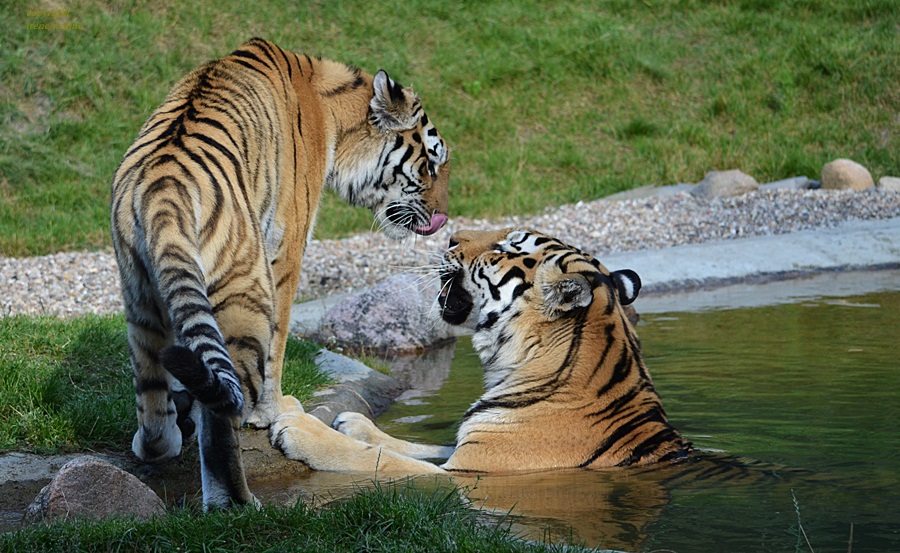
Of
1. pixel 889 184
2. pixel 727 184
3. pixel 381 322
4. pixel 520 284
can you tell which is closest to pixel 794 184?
pixel 727 184

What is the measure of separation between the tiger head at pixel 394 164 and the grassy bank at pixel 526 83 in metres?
5.70

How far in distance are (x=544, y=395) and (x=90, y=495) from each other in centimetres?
183

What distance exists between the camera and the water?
3.54 metres

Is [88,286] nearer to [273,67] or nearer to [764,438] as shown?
[273,67]

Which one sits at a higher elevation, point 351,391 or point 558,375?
point 558,375

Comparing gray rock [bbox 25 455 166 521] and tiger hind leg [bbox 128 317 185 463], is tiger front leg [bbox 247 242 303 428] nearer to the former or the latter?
tiger hind leg [bbox 128 317 185 463]

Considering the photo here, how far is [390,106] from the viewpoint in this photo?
549 centimetres

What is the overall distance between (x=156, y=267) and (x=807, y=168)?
35.6ft

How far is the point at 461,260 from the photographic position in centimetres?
501

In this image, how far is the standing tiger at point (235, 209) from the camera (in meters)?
3.41

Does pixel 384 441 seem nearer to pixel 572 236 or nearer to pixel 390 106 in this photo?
pixel 390 106

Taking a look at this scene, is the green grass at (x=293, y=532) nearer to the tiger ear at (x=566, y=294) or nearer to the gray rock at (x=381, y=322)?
the tiger ear at (x=566, y=294)

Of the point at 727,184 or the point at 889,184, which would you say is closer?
the point at 889,184

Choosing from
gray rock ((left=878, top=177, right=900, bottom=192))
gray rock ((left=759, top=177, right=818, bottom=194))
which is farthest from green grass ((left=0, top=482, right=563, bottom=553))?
gray rock ((left=759, top=177, right=818, bottom=194))
